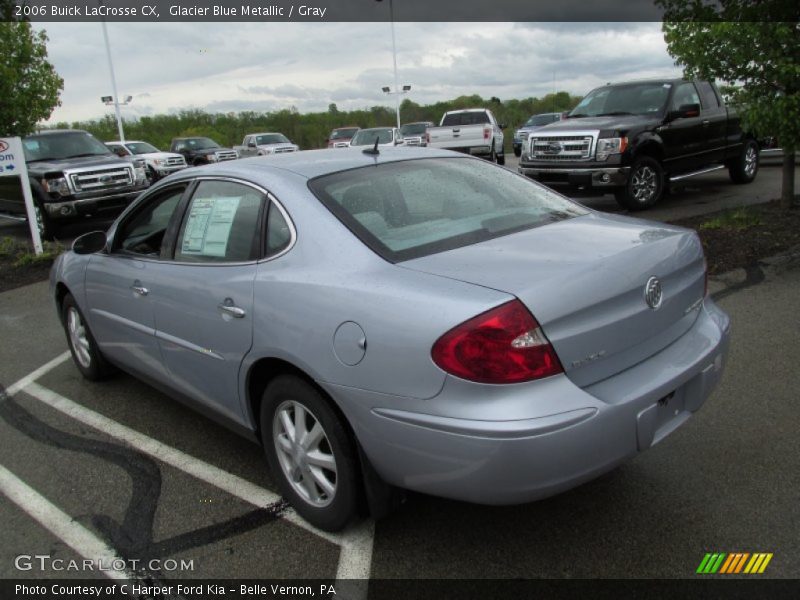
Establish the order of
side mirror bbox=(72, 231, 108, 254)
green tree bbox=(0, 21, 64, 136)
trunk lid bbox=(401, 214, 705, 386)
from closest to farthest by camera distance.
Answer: trunk lid bbox=(401, 214, 705, 386) < side mirror bbox=(72, 231, 108, 254) < green tree bbox=(0, 21, 64, 136)

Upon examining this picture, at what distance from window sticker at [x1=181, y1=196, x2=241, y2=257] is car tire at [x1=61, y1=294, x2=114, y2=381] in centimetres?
159

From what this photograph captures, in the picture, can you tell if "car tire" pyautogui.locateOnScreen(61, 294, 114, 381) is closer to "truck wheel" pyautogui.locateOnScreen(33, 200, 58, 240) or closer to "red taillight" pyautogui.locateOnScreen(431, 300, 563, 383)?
"red taillight" pyautogui.locateOnScreen(431, 300, 563, 383)

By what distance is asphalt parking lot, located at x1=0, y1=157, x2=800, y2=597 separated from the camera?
8.86 feet

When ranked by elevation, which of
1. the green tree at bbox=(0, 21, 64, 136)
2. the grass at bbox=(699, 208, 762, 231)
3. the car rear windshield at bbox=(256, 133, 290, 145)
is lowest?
the grass at bbox=(699, 208, 762, 231)

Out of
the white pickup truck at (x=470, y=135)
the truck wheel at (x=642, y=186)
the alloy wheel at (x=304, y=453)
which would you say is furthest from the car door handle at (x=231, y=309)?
the white pickup truck at (x=470, y=135)

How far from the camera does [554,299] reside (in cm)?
234

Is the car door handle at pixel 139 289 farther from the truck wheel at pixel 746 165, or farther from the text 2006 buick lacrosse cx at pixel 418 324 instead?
the truck wheel at pixel 746 165

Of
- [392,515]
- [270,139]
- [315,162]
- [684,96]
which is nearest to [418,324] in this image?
[392,515]

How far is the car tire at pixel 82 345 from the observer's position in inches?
187

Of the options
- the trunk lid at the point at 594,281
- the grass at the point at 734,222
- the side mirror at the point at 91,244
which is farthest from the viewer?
the grass at the point at 734,222

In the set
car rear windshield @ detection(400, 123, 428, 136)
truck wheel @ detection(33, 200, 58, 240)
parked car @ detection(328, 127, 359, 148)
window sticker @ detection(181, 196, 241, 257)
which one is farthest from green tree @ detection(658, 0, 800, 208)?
parked car @ detection(328, 127, 359, 148)

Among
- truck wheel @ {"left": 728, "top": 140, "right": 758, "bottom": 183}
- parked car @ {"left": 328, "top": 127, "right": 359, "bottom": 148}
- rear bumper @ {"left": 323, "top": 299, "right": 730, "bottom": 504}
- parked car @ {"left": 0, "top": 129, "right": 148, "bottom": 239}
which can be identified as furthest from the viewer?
parked car @ {"left": 328, "top": 127, "right": 359, "bottom": 148}

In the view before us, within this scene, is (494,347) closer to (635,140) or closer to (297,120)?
(635,140)

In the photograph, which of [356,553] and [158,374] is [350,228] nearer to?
[356,553]
